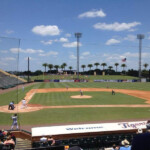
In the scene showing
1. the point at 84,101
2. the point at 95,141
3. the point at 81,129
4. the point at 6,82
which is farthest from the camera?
the point at 6,82

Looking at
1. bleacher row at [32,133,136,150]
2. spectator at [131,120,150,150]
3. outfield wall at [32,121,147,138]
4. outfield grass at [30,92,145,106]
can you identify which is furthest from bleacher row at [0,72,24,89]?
spectator at [131,120,150,150]

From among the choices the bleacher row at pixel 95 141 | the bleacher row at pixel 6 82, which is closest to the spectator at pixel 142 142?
the bleacher row at pixel 95 141

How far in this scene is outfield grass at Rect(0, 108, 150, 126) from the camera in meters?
19.3

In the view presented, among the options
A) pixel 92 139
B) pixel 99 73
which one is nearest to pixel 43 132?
pixel 92 139

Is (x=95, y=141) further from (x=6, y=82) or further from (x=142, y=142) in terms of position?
(x=6, y=82)

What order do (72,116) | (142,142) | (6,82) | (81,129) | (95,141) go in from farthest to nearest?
(6,82), (72,116), (81,129), (95,141), (142,142)

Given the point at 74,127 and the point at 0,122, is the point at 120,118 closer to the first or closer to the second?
the point at 74,127

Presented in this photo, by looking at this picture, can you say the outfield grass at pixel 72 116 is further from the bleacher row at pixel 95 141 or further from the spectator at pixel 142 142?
the spectator at pixel 142 142

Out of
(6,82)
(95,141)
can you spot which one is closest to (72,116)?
(95,141)

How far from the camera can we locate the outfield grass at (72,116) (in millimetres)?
19281

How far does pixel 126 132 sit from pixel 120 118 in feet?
22.2

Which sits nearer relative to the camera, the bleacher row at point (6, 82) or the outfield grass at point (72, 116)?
the outfield grass at point (72, 116)

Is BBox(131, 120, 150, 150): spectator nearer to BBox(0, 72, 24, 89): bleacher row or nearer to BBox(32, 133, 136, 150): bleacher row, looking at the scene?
BBox(32, 133, 136, 150): bleacher row

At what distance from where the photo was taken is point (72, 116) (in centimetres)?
2138
